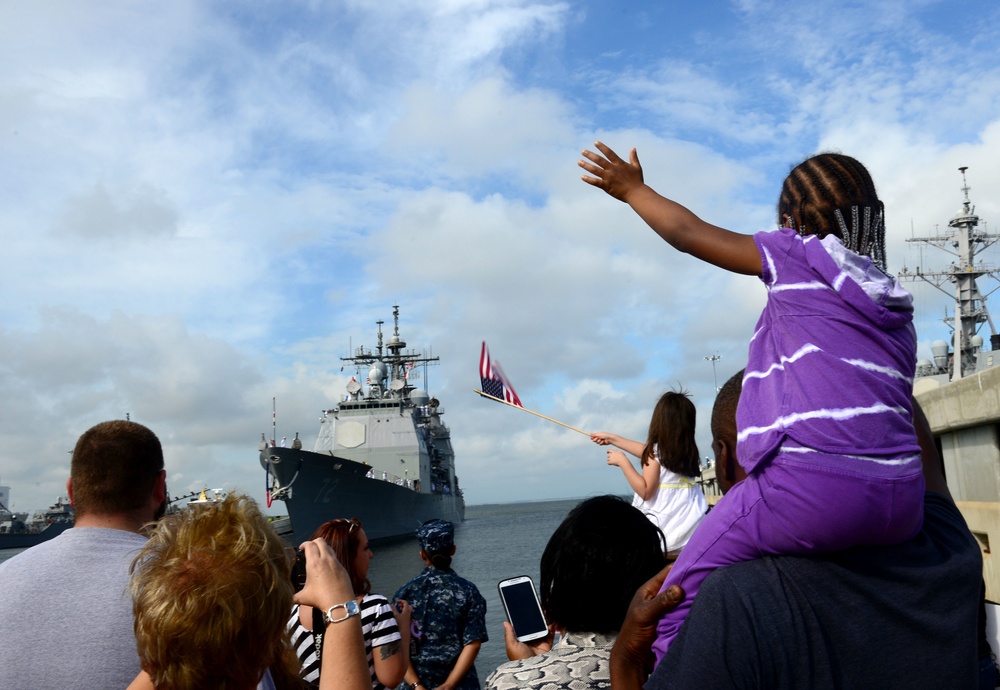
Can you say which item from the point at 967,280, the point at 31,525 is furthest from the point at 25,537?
the point at 967,280

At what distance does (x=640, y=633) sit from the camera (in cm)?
152

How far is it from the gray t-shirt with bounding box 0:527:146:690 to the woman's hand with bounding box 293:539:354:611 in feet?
1.95

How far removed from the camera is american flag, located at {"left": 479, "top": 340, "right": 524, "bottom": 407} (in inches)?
317

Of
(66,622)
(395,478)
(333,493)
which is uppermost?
(66,622)

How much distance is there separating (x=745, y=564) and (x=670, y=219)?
0.71 meters

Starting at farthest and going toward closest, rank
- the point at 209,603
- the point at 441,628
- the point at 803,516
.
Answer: the point at 441,628 < the point at 209,603 < the point at 803,516

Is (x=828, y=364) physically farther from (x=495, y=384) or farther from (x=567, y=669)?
(x=495, y=384)

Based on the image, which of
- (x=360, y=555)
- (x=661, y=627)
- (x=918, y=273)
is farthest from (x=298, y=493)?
(x=661, y=627)

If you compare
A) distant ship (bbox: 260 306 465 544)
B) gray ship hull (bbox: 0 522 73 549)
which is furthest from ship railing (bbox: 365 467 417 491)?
gray ship hull (bbox: 0 522 73 549)

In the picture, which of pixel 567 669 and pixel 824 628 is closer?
pixel 824 628

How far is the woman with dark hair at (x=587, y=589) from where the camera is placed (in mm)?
2078

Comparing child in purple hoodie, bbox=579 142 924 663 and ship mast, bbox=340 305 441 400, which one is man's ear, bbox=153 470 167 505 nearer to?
child in purple hoodie, bbox=579 142 924 663

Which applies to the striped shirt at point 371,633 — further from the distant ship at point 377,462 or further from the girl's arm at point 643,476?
the distant ship at point 377,462

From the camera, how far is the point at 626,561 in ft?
6.86
